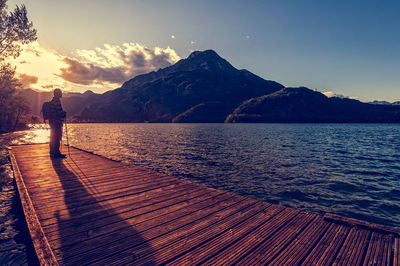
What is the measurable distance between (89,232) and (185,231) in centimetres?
223

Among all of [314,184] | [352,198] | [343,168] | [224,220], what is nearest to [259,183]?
[314,184]

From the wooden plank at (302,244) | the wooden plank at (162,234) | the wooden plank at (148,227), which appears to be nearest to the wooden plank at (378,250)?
the wooden plank at (302,244)

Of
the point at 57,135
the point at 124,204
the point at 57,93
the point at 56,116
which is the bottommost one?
the point at 124,204

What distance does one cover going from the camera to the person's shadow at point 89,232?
12.8 feet

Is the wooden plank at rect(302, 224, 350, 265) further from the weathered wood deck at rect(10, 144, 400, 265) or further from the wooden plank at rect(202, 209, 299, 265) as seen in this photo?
the wooden plank at rect(202, 209, 299, 265)

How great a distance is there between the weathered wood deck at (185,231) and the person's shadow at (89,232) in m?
0.02

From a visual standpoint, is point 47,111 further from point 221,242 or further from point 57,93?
point 221,242

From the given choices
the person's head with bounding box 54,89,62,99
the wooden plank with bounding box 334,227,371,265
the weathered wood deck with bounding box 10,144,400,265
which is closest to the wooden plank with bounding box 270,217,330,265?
the weathered wood deck with bounding box 10,144,400,265

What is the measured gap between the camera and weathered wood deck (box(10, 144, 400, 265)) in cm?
390

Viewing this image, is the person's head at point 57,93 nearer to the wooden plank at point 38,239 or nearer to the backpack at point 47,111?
the backpack at point 47,111

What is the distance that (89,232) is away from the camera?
468 centimetres

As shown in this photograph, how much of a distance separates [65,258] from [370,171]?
86.3ft

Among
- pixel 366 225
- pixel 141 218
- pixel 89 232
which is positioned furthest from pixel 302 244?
pixel 89 232

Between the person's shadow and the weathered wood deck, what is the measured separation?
0.8 inches
